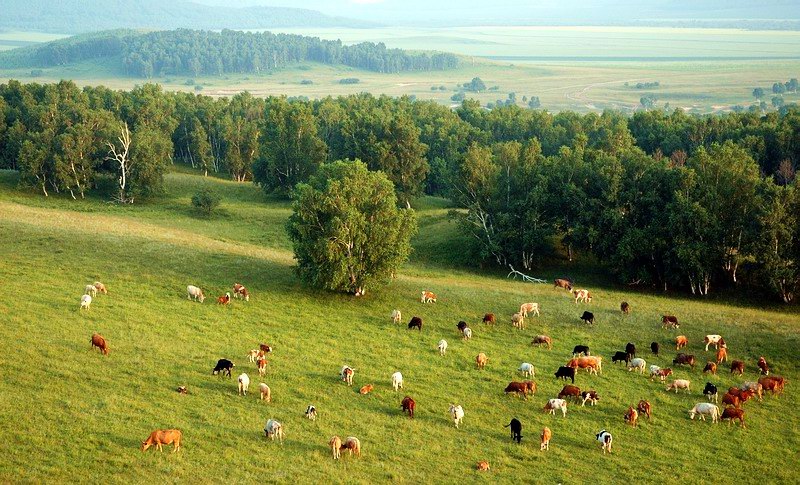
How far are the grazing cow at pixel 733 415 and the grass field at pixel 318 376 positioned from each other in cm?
84

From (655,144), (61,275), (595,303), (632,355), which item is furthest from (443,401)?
(655,144)

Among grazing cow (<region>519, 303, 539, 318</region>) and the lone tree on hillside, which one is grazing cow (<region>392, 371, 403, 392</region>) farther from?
grazing cow (<region>519, 303, 539, 318</region>)

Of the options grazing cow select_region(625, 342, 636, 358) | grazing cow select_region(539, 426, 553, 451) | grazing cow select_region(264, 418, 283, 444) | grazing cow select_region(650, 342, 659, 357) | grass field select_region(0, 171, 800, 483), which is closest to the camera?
grass field select_region(0, 171, 800, 483)

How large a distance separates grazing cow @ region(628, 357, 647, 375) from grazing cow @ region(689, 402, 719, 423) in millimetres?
5548

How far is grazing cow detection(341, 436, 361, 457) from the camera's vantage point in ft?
94.0

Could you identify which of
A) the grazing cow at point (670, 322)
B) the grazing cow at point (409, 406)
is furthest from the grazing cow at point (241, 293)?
the grazing cow at point (670, 322)

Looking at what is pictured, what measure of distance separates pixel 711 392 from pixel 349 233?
2530 cm

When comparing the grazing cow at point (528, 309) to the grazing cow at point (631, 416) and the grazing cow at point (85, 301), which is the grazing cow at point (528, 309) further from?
the grazing cow at point (85, 301)

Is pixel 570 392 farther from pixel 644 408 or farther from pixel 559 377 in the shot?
pixel 644 408

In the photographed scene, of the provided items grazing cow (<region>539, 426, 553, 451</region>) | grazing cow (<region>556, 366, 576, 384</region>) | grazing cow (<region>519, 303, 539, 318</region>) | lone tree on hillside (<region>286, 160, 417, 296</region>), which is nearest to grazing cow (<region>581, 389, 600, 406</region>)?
grazing cow (<region>556, 366, 576, 384</region>)

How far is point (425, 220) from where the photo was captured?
84250 millimetres

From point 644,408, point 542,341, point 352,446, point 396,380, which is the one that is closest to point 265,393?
point 352,446

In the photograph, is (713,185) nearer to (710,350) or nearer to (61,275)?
(710,350)

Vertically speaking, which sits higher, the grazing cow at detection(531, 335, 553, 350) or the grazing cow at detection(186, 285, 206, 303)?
the grazing cow at detection(186, 285, 206, 303)
